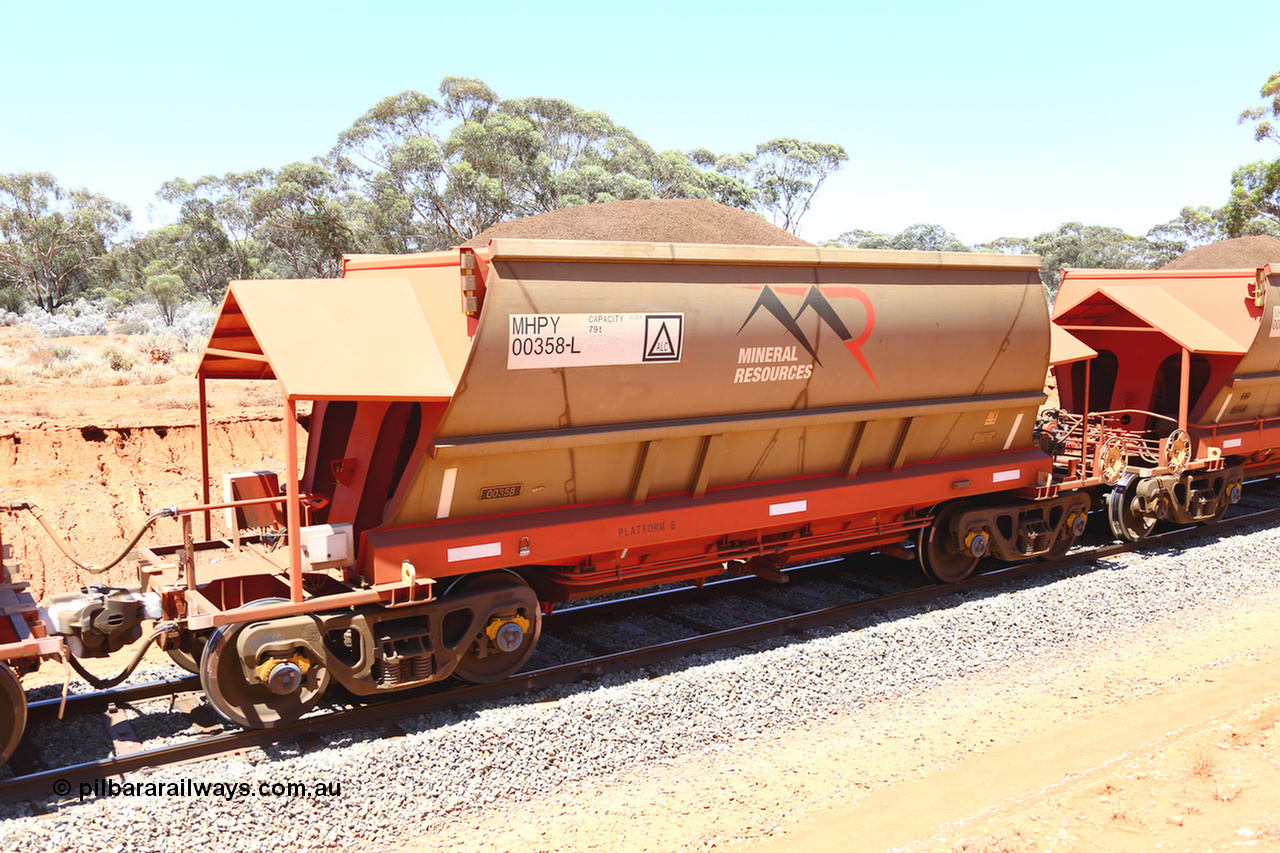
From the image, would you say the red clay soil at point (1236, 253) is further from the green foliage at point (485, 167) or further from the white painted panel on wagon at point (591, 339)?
the white painted panel on wagon at point (591, 339)

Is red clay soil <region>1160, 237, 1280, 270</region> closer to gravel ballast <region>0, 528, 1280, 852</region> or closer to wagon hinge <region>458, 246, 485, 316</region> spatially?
gravel ballast <region>0, 528, 1280, 852</region>

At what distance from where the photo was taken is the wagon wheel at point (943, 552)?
10.7 meters

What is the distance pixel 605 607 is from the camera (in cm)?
956

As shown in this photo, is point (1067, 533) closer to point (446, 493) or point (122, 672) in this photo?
point (446, 493)

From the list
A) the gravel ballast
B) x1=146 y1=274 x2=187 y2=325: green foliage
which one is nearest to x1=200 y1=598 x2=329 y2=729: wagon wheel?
the gravel ballast

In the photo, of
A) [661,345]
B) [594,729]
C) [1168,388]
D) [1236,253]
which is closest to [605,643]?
[594,729]

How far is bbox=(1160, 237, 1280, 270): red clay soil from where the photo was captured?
45.0 meters

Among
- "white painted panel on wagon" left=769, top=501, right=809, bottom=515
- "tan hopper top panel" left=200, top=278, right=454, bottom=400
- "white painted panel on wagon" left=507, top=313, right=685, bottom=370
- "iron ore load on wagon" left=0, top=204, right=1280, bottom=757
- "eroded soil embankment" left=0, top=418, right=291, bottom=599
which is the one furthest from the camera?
"eroded soil embankment" left=0, top=418, right=291, bottom=599

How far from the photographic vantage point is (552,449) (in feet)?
24.8

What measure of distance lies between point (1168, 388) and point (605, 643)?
9.84 meters

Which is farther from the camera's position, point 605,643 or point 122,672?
point 605,643

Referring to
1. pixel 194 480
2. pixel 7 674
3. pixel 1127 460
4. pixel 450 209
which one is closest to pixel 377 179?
pixel 450 209

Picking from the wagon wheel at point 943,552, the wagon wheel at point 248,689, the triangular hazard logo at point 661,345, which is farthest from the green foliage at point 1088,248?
the wagon wheel at point 248,689

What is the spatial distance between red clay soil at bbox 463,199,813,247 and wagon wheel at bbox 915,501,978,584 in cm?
1924
